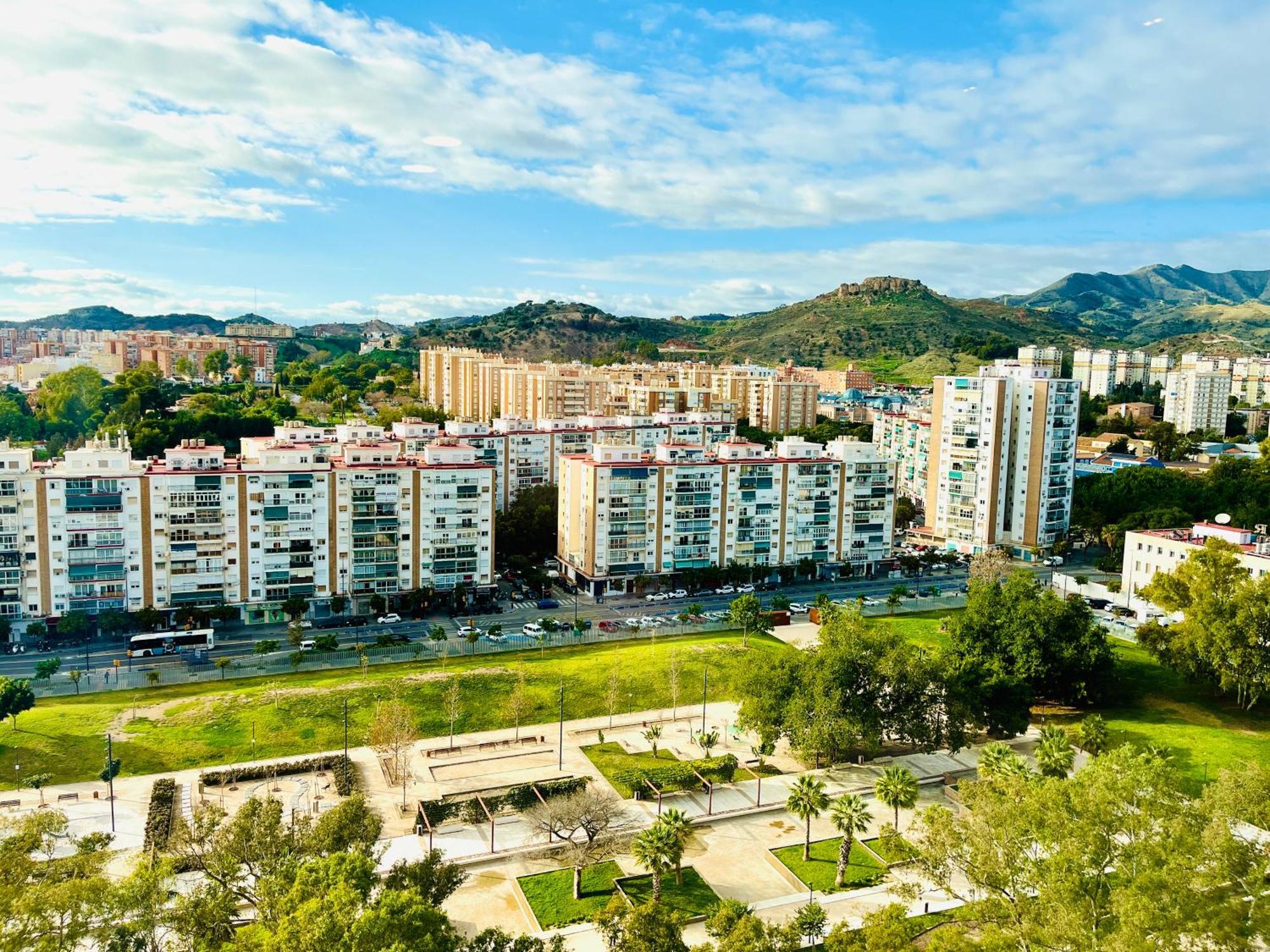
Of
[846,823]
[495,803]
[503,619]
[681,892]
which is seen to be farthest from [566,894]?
[503,619]

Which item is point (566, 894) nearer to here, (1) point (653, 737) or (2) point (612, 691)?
(1) point (653, 737)

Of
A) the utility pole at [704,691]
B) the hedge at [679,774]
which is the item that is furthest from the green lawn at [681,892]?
the utility pole at [704,691]

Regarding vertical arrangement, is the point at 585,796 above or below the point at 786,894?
above

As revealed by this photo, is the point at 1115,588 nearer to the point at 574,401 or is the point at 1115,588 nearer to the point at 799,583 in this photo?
the point at 799,583

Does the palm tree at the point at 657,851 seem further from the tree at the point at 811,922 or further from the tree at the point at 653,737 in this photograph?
the tree at the point at 653,737

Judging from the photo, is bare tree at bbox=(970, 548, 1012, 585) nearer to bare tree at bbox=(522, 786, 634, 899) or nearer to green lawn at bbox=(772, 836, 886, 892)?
green lawn at bbox=(772, 836, 886, 892)

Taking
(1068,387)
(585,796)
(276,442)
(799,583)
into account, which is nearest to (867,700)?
(585,796)

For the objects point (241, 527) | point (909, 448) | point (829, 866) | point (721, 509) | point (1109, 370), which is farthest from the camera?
point (1109, 370)

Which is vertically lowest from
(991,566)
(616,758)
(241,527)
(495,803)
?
(616,758)
